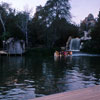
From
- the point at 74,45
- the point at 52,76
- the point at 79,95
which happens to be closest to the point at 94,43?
the point at 74,45

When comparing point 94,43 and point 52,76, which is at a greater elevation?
point 94,43

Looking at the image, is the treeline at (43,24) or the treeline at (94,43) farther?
the treeline at (43,24)

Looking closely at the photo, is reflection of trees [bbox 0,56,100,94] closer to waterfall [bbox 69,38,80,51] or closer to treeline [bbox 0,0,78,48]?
treeline [bbox 0,0,78,48]

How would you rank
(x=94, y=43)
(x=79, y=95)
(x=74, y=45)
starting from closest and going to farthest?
(x=79, y=95) < (x=94, y=43) < (x=74, y=45)

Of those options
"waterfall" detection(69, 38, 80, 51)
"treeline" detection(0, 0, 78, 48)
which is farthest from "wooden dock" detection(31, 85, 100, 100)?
"waterfall" detection(69, 38, 80, 51)

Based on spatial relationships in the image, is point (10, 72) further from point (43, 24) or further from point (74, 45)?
point (74, 45)

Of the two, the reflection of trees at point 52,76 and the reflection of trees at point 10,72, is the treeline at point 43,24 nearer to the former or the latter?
the reflection of trees at point 10,72

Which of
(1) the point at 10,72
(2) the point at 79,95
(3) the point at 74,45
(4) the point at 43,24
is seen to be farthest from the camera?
(3) the point at 74,45

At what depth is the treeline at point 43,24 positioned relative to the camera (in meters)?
48.0

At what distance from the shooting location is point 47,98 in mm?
4566

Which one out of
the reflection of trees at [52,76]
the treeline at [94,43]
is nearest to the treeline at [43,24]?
the treeline at [94,43]

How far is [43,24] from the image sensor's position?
49.0 meters

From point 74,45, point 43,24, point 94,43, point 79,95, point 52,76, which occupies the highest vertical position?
point 43,24

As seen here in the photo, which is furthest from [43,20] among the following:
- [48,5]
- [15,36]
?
[15,36]
